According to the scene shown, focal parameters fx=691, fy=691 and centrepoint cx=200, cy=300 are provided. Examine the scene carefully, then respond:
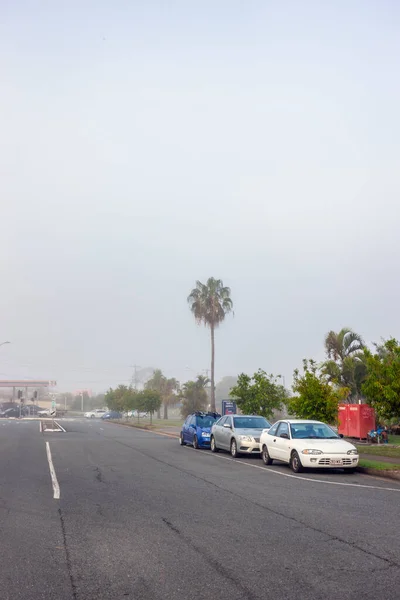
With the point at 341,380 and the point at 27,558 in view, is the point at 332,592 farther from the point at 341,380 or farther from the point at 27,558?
the point at 341,380

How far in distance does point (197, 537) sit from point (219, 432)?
53.5 feet

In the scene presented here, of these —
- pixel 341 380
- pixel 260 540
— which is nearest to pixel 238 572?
pixel 260 540

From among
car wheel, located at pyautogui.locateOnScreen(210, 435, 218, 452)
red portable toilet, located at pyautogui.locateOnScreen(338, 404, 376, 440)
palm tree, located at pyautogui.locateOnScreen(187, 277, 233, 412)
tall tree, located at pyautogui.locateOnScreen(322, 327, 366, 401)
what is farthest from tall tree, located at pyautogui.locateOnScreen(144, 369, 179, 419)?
car wheel, located at pyautogui.locateOnScreen(210, 435, 218, 452)

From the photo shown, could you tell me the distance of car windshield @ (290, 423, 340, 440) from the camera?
741 inches

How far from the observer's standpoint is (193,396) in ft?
234

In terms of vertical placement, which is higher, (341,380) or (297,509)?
(341,380)

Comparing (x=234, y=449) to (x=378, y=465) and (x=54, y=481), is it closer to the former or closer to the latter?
(x=378, y=465)

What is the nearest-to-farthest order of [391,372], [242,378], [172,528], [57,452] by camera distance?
[172,528] < [391,372] < [57,452] < [242,378]

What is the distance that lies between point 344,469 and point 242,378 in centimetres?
1494

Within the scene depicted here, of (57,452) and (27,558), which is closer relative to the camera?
(27,558)

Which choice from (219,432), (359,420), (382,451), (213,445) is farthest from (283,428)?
(359,420)

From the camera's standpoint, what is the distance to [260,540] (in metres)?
8.66

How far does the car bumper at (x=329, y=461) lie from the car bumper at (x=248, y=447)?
17.1ft

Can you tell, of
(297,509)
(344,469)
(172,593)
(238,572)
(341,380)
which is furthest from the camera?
(341,380)
